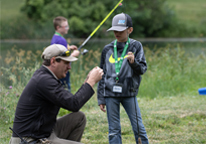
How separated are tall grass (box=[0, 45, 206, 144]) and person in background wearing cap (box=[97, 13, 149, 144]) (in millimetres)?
998

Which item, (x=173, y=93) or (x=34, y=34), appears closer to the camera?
(x=173, y=93)

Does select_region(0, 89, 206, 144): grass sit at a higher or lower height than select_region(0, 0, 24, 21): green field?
lower

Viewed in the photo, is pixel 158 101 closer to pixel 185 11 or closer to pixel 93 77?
pixel 93 77

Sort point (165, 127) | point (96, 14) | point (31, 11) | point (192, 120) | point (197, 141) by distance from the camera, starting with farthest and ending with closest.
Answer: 1. point (31, 11)
2. point (96, 14)
3. point (192, 120)
4. point (165, 127)
5. point (197, 141)

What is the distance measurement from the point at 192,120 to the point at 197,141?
3.52 feet

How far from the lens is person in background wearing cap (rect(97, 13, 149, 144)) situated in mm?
3072

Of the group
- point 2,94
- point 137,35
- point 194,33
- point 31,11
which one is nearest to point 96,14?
point 137,35

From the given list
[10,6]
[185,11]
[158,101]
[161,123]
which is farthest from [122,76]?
[185,11]

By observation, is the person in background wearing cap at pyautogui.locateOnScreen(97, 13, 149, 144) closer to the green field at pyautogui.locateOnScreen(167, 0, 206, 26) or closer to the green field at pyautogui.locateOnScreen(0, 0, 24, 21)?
the green field at pyautogui.locateOnScreen(167, 0, 206, 26)

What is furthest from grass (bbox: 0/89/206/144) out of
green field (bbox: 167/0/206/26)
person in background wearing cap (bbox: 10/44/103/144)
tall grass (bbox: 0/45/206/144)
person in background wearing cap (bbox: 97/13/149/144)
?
green field (bbox: 167/0/206/26)

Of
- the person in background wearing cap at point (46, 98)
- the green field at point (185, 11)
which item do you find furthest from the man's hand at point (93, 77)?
the green field at point (185, 11)

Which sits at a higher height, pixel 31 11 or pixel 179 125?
pixel 31 11

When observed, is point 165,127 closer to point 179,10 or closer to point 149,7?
point 149,7

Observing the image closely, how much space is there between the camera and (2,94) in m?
4.79
